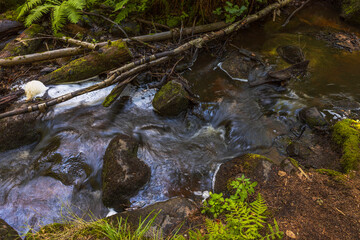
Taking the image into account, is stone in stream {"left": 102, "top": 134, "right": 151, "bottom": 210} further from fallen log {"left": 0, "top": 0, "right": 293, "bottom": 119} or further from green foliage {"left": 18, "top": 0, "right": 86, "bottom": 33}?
green foliage {"left": 18, "top": 0, "right": 86, "bottom": 33}

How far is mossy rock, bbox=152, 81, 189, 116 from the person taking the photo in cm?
462

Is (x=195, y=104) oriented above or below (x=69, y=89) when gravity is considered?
below

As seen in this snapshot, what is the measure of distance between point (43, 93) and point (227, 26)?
196 inches

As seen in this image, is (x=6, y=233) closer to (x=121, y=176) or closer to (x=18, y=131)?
(x=121, y=176)

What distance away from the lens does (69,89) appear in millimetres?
5125

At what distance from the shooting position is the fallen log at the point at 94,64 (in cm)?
486

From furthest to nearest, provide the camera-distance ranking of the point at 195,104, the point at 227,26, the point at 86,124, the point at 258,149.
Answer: the point at 227,26 < the point at 195,104 < the point at 86,124 < the point at 258,149

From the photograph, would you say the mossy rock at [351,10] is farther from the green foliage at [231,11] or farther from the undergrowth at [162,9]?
the green foliage at [231,11]

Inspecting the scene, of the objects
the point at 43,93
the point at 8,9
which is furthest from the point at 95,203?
the point at 8,9

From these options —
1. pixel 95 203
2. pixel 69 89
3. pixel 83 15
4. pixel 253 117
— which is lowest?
pixel 95 203

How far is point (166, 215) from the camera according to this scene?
2857 mm

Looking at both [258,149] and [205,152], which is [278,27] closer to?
[258,149]

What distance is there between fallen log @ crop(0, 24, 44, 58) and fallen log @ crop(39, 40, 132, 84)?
140 centimetres

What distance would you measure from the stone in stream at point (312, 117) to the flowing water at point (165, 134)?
0.21 meters
